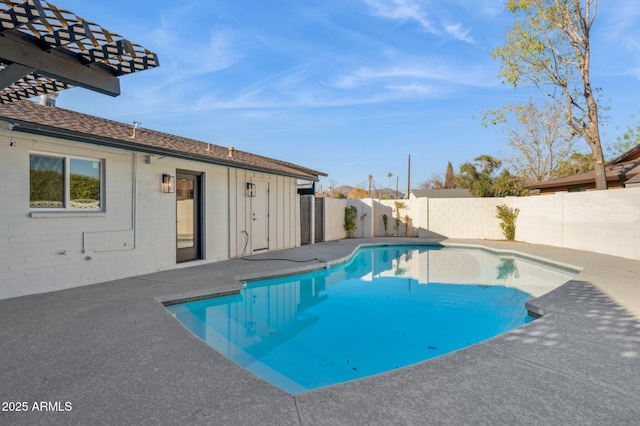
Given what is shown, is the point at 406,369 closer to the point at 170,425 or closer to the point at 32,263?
the point at 170,425

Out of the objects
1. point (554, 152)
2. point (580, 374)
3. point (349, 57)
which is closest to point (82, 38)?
point (580, 374)

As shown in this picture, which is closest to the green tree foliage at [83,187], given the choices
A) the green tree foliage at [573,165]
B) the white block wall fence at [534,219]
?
the white block wall fence at [534,219]

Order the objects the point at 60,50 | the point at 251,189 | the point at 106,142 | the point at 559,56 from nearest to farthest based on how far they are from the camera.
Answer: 1. the point at 60,50
2. the point at 106,142
3. the point at 251,189
4. the point at 559,56

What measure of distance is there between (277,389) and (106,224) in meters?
5.49

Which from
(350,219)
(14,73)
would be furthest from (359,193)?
(14,73)

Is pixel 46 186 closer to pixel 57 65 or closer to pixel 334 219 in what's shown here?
pixel 57 65

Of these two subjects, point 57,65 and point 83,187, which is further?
point 83,187

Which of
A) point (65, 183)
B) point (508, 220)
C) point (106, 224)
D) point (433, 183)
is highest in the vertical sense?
point (433, 183)

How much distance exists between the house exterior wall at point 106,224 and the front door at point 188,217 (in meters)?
0.18

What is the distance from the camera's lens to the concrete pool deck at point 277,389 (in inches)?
86.4

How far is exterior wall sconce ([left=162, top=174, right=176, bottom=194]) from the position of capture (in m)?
7.64

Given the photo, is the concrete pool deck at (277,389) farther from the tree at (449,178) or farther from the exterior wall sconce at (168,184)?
the tree at (449,178)

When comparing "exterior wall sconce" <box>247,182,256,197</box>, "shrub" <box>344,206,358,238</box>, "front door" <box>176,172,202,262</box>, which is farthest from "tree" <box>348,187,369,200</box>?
"front door" <box>176,172,202,262</box>

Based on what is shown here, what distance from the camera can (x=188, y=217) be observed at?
28.0 feet
